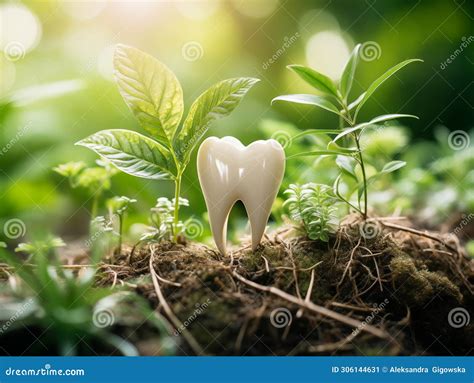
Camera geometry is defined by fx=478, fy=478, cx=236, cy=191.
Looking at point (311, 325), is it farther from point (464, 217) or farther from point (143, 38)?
point (143, 38)

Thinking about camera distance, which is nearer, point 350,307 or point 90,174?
point 350,307

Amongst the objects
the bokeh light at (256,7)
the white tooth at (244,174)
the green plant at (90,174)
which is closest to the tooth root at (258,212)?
the white tooth at (244,174)

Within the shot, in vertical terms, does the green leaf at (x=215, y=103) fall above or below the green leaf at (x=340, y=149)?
below

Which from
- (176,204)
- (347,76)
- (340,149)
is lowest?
(176,204)

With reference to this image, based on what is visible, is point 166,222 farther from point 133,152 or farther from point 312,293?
point 312,293

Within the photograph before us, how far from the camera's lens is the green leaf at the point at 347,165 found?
1.19 metres

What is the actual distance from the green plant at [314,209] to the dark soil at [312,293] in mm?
44

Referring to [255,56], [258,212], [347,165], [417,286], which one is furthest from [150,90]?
[255,56]

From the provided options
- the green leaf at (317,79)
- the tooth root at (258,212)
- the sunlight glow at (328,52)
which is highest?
the sunlight glow at (328,52)

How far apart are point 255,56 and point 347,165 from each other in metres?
1.41

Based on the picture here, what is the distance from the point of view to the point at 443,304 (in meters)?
1.09

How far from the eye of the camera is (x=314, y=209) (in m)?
1.14

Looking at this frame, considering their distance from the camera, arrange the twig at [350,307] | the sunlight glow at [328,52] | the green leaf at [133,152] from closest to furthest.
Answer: the twig at [350,307]
the green leaf at [133,152]
the sunlight glow at [328,52]

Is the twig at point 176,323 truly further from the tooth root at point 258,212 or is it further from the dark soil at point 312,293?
the tooth root at point 258,212
